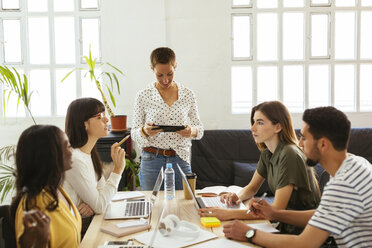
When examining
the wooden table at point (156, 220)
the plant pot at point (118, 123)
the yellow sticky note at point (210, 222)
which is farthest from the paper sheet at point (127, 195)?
the plant pot at point (118, 123)

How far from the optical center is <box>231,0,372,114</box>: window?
14.4 ft

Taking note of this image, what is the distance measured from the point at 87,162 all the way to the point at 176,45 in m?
2.33

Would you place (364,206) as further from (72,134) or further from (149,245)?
(72,134)

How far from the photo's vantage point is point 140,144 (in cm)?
296

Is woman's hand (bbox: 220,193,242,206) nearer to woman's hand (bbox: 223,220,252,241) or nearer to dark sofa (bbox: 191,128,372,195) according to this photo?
woman's hand (bbox: 223,220,252,241)

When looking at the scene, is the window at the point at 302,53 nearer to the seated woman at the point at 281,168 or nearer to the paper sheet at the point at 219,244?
the seated woman at the point at 281,168

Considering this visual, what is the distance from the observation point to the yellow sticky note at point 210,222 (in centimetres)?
191

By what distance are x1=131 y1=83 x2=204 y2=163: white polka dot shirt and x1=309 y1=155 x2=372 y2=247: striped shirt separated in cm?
148

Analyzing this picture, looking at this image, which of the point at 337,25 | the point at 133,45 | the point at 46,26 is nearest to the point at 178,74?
the point at 133,45

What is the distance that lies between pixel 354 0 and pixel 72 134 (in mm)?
3525

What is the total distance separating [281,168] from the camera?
2133 mm

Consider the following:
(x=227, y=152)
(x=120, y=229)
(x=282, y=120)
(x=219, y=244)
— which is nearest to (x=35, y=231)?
(x=120, y=229)

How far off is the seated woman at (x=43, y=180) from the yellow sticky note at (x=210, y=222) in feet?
2.00

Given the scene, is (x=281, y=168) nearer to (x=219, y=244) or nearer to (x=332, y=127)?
(x=332, y=127)
